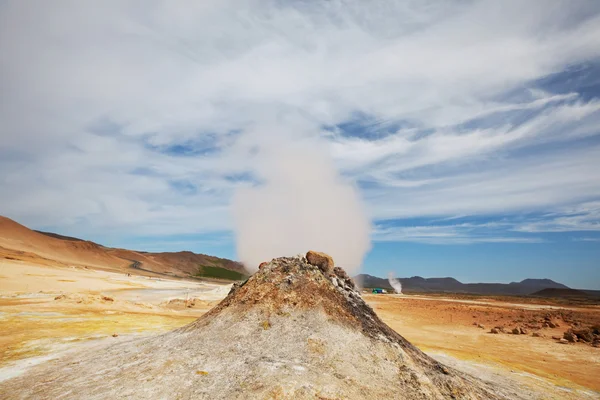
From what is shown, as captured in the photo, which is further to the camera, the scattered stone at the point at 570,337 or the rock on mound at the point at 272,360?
the scattered stone at the point at 570,337

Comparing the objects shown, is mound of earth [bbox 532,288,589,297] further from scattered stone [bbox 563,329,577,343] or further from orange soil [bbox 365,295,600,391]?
scattered stone [bbox 563,329,577,343]

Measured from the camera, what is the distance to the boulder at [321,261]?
1194 centimetres

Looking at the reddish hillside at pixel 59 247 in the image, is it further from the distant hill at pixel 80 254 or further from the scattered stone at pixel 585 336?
the scattered stone at pixel 585 336

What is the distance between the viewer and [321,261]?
39.3 feet

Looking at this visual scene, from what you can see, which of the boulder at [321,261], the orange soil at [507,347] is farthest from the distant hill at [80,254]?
the boulder at [321,261]

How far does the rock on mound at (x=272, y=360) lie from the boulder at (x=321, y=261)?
0.64 meters

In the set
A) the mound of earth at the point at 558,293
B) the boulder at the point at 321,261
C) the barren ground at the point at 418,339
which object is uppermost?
the mound of earth at the point at 558,293

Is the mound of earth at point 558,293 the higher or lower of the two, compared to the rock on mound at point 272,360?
higher

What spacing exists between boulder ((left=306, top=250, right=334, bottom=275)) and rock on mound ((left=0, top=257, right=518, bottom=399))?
25.4 inches

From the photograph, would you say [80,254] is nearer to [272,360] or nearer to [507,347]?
[507,347]

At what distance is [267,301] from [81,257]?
129081 millimetres

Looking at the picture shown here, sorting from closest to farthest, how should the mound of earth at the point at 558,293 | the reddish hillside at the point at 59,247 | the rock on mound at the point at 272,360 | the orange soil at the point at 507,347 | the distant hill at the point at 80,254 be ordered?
the rock on mound at the point at 272,360 → the orange soil at the point at 507,347 → the distant hill at the point at 80,254 → the reddish hillside at the point at 59,247 → the mound of earth at the point at 558,293

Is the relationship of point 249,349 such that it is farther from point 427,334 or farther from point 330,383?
point 427,334

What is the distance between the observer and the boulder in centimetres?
1194
